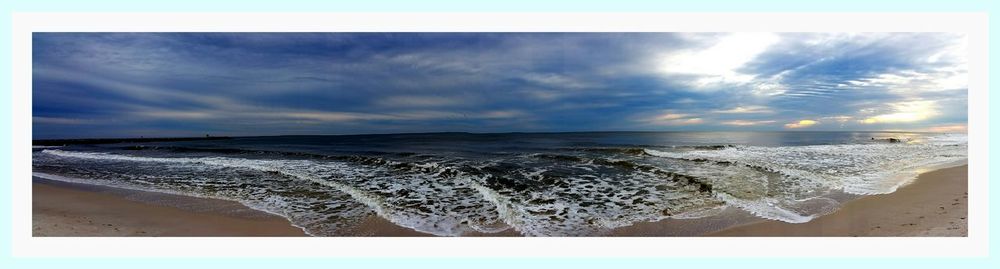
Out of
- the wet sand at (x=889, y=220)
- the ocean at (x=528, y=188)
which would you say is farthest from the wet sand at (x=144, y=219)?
the wet sand at (x=889, y=220)

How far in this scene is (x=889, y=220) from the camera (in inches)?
142

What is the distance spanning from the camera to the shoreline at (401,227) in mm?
3465

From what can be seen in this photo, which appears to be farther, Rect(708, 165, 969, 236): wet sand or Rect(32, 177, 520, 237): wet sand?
Rect(32, 177, 520, 237): wet sand

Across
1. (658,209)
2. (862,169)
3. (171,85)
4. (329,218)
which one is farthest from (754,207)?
(171,85)

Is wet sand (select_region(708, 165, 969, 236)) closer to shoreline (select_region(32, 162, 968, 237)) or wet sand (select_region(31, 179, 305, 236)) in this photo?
shoreline (select_region(32, 162, 968, 237))

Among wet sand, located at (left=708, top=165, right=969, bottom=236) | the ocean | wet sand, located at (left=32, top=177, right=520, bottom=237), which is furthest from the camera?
the ocean

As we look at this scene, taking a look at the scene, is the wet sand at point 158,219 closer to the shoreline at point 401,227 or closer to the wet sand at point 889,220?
the shoreline at point 401,227

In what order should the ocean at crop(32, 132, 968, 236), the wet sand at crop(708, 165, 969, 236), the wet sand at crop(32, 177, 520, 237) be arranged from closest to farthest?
the wet sand at crop(708, 165, 969, 236), the wet sand at crop(32, 177, 520, 237), the ocean at crop(32, 132, 968, 236)

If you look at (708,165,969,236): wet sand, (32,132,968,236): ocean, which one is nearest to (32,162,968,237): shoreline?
(708,165,969,236): wet sand

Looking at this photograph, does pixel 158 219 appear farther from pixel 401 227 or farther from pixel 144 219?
pixel 401 227

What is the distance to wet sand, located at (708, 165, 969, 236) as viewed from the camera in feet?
11.1

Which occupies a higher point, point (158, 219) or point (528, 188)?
point (528, 188)

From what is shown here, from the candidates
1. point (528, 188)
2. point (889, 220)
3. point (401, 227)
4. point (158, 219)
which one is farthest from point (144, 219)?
point (889, 220)

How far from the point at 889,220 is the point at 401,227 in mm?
4787
